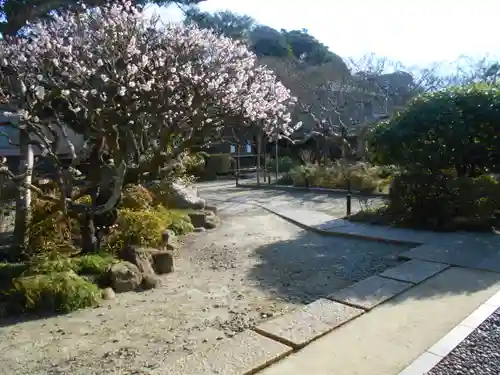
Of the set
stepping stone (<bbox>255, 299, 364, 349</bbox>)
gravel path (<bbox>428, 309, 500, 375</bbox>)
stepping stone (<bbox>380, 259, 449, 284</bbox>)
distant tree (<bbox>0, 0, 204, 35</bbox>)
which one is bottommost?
gravel path (<bbox>428, 309, 500, 375</bbox>)

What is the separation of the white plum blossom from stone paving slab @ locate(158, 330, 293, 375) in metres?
3.59

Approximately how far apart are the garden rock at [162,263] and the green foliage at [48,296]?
3.69 feet

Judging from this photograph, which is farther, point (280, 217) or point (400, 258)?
point (280, 217)

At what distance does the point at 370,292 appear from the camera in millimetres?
4027

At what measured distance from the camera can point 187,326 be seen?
353 cm

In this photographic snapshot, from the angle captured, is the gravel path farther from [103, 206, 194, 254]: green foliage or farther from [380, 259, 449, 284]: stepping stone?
[103, 206, 194, 254]: green foliage

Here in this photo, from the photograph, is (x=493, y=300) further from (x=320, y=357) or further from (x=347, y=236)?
(x=347, y=236)

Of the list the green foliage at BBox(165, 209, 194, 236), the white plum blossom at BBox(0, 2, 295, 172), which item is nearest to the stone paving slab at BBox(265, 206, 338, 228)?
the green foliage at BBox(165, 209, 194, 236)

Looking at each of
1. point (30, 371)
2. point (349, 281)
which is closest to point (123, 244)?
point (30, 371)

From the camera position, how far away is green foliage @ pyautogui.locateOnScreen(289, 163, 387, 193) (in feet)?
41.9

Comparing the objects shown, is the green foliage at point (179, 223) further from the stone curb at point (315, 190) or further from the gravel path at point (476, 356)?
the stone curb at point (315, 190)

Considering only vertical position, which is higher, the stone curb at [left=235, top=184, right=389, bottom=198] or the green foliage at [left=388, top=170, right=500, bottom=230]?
the green foliage at [left=388, top=170, right=500, bottom=230]

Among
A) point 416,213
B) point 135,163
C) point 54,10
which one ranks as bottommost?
point 416,213

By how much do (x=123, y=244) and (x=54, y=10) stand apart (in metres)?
4.61
